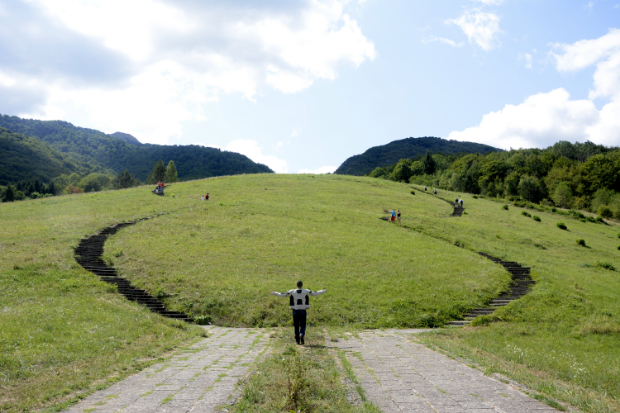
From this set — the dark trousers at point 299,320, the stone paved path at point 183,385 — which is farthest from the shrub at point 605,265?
the stone paved path at point 183,385

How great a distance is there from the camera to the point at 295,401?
704cm

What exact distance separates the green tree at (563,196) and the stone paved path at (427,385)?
121 metres

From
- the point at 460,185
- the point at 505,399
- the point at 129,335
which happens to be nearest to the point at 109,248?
the point at 129,335

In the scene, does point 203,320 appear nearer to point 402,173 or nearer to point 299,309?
point 299,309

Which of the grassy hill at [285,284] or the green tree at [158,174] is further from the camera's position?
the green tree at [158,174]

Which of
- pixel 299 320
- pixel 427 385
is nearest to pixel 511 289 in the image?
pixel 299 320

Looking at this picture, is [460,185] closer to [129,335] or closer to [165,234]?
[165,234]

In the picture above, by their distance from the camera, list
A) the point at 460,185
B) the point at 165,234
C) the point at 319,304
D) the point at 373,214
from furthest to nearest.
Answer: the point at 460,185, the point at 373,214, the point at 165,234, the point at 319,304

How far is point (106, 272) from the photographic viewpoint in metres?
24.5

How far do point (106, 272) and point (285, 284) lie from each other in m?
13.3

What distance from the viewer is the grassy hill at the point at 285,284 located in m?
11.3

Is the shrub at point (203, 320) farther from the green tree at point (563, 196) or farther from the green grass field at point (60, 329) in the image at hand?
the green tree at point (563, 196)

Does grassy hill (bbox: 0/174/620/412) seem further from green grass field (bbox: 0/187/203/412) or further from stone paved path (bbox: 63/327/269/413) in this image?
stone paved path (bbox: 63/327/269/413)

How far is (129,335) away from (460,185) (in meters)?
135
